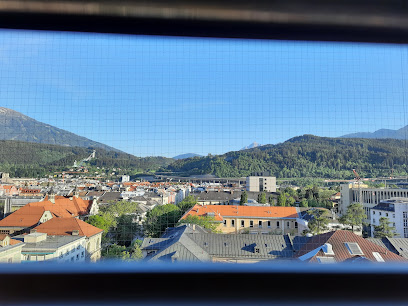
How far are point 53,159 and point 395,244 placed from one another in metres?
2.60

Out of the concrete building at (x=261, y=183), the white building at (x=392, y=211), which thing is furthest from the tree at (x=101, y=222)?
the white building at (x=392, y=211)

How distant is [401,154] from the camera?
6.32 ft

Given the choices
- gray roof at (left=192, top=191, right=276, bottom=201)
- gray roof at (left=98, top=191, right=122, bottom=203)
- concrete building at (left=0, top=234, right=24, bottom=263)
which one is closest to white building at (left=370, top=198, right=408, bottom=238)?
gray roof at (left=192, top=191, right=276, bottom=201)

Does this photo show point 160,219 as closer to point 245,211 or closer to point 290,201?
point 245,211

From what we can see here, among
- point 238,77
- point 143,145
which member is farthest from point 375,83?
point 143,145

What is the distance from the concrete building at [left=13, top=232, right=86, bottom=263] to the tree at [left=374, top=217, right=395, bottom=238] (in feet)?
6.98

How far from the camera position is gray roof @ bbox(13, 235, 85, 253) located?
1.74 m

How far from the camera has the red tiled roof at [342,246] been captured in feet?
6.07

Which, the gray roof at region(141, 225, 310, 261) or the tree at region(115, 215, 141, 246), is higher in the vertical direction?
the tree at region(115, 215, 141, 246)

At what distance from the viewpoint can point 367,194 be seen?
2102mm

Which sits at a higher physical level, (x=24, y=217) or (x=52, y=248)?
(x=24, y=217)

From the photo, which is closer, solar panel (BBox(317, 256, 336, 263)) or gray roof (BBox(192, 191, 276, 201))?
solar panel (BBox(317, 256, 336, 263))

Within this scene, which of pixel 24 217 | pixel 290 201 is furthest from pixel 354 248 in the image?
pixel 24 217

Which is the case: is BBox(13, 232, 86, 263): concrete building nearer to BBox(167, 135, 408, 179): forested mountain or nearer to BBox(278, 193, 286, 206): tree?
BBox(167, 135, 408, 179): forested mountain
